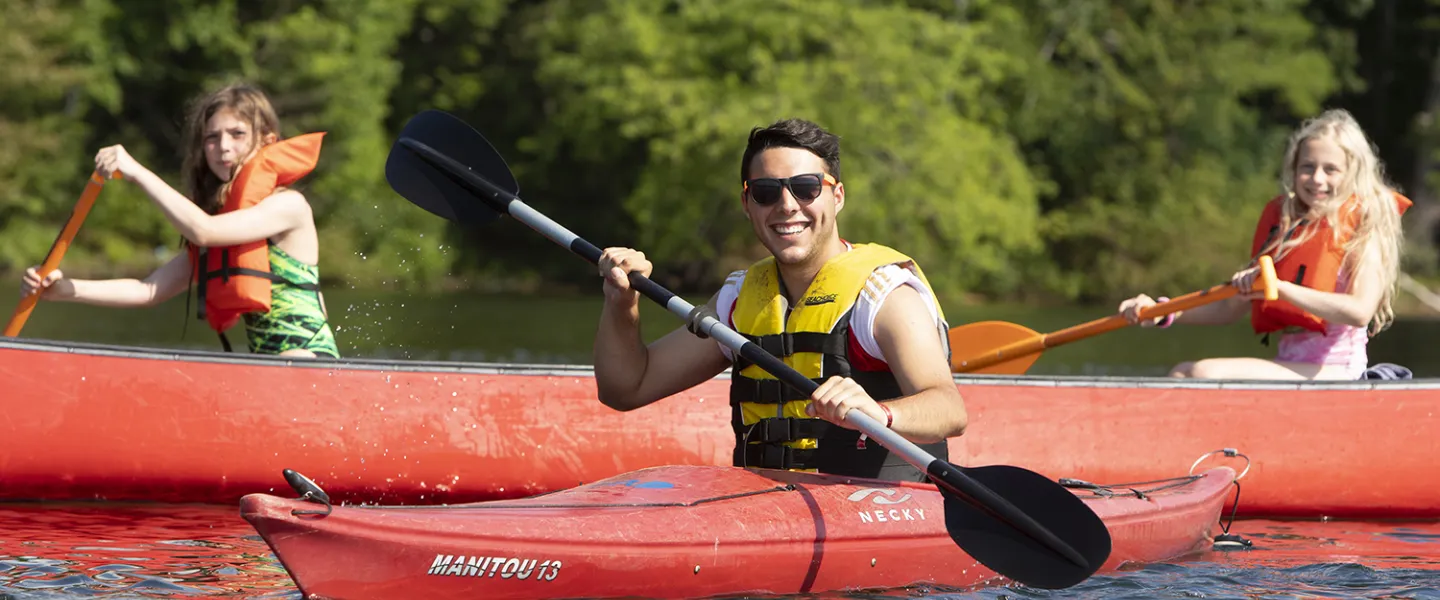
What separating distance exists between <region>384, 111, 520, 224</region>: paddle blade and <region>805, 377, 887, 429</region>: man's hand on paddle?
1438 millimetres

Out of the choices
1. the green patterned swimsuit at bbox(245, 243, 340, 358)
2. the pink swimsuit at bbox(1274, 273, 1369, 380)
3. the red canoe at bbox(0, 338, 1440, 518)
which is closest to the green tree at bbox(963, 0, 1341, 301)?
the pink swimsuit at bbox(1274, 273, 1369, 380)

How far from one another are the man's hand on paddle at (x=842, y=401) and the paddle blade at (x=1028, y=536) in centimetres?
38

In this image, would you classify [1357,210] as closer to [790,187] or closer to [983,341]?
[983,341]

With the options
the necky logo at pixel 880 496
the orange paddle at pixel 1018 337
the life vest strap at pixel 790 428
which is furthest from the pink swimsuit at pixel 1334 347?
the life vest strap at pixel 790 428

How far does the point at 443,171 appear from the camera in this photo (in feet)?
17.6

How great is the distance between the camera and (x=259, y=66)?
27.5m

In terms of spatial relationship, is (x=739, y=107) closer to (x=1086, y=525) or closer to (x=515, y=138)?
(x=515, y=138)

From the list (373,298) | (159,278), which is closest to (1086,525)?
(159,278)

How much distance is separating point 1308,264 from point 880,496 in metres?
2.60

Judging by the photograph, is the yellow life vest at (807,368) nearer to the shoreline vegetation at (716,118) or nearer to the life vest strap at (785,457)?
the life vest strap at (785,457)

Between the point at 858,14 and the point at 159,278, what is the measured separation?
21.3m

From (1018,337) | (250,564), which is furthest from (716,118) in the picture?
(250,564)

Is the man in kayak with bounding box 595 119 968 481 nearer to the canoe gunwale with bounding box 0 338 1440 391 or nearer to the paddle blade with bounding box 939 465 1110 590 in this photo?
the paddle blade with bounding box 939 465 1110 590

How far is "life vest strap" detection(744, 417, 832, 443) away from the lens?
4.63 m
